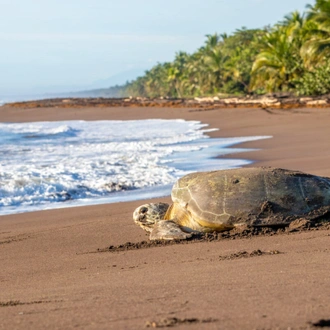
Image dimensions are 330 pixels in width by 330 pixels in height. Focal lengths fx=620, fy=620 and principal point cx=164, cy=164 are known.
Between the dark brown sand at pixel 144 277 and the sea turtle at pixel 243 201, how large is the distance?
0.53ft

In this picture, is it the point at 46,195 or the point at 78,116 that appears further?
the point at 78,116

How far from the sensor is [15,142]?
1817 cm

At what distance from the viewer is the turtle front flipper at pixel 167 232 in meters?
4.88

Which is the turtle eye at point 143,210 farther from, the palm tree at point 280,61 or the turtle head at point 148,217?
the palm tree at point 280,61

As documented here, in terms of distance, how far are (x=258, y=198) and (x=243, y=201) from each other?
0.12 metres

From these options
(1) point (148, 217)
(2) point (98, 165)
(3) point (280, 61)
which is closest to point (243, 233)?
(1) point (148, 217)

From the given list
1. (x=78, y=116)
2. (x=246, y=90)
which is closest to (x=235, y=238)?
(x=78, y=116)

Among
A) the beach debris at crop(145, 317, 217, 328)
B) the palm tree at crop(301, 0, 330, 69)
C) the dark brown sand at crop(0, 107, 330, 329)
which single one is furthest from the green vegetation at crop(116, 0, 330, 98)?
the beach debris at crop(145, 317, 217, 328)

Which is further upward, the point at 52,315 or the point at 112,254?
the point at 52,315

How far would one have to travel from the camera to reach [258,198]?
486 cm

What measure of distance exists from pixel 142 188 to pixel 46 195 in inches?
54.7

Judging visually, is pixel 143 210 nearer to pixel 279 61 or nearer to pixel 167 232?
pixel 167 232

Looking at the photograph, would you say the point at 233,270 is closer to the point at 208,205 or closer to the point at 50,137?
the point at 208,205

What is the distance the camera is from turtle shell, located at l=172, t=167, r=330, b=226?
4.85 meters
